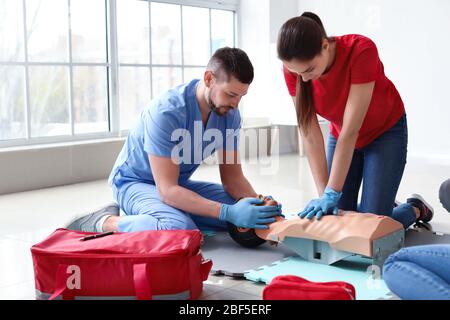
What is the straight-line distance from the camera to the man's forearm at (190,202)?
2.37 meters

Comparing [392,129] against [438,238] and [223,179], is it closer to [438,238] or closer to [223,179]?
[438,238]

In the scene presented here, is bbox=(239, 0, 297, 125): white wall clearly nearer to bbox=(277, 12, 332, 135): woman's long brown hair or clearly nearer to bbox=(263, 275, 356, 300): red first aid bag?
bbox=(277, 12, 332, 135): woman's long brown hair

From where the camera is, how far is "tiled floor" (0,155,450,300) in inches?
81.5

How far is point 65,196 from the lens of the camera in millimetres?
3869

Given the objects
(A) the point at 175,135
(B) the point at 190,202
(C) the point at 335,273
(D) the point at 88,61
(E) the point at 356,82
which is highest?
(D) the point at 88,61

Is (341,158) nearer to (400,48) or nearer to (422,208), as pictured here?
(422,208)

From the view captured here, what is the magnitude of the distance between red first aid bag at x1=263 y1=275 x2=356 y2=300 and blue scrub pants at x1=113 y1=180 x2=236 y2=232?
0.85m

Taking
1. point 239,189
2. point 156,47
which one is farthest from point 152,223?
point 156,47

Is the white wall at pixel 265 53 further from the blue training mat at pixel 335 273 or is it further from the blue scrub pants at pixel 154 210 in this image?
the blue training mat at pixel 335 273

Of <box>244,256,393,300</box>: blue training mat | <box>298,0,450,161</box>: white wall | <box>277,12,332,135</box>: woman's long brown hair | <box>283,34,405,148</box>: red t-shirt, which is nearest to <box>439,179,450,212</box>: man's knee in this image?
<box>283,34,405,148</box>: red t-shirt

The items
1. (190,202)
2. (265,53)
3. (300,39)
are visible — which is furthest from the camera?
(265,53)

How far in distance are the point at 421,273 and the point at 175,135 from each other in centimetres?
117

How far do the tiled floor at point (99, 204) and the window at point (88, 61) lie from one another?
2.13ft

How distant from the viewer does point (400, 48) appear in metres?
5.44
